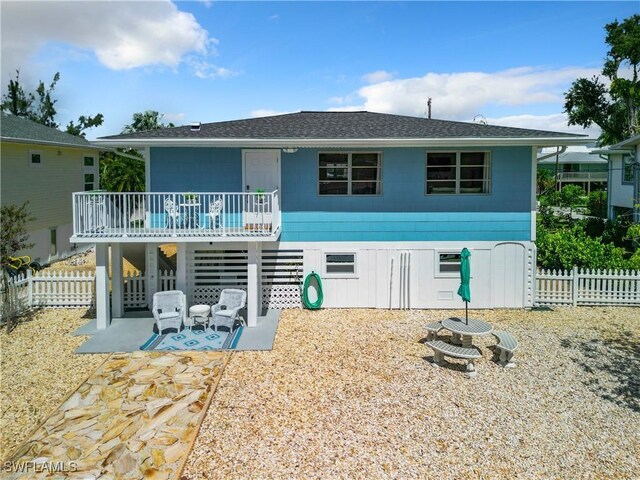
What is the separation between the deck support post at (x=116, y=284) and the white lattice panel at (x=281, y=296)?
168 inches

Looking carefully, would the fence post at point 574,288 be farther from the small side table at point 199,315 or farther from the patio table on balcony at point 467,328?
the small side table at point 199,315

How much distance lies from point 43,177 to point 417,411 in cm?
2069

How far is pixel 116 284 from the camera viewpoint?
521 inches

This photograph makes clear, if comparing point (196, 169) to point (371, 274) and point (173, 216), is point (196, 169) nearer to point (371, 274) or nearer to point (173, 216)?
point (173, 216)

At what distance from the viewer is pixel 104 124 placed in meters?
45.2

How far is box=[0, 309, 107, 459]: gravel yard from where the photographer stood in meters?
7.42

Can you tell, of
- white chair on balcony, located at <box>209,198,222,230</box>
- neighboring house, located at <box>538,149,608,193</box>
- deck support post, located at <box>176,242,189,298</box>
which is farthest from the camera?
neighboring house, located at <box>538,149,608,193</box>

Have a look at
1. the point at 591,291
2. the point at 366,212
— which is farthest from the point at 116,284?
the point at 591,291

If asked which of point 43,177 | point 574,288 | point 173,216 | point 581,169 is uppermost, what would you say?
point 581,169

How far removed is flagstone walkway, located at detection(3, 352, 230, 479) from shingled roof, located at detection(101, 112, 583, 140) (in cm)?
685

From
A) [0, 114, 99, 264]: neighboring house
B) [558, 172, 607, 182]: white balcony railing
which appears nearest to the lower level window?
[0, 114, 99, 264]: neighboring house

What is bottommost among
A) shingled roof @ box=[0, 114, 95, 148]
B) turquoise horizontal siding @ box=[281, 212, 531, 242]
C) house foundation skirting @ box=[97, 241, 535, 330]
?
house foundation skirting @ box=[97, 241, 535, 330]

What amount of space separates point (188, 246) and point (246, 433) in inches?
319

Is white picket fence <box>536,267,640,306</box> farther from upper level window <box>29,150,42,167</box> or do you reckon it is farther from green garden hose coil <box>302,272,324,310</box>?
upper level window <box>29,150,42,167</box>
